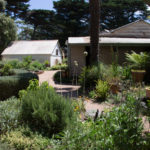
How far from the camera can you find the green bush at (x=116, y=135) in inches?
89.6

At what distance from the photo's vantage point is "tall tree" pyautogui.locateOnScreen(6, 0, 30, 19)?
30959mm

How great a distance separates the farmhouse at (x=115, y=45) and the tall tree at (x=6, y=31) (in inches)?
628

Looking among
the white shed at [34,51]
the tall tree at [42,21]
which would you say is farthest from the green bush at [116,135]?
the tall tree at [42,21]

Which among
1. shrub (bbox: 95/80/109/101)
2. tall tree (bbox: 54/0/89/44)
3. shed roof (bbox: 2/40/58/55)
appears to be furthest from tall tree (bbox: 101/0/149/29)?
shrub (bbox: 95/80/109/101)

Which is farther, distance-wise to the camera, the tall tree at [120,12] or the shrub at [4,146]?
the tall tree at [120,12]

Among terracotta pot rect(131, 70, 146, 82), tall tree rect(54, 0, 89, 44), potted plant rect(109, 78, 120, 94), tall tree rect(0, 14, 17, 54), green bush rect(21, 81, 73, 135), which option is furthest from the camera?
tall tree rect(54, 0, 89, 44)

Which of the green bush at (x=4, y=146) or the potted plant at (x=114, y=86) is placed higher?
the potted plant at (x=114, y=86)

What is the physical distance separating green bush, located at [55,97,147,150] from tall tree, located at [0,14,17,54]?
26.4m

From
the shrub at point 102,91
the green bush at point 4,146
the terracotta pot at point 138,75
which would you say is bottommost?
the green bush at point 4,146

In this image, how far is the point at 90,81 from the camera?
27.0 ft

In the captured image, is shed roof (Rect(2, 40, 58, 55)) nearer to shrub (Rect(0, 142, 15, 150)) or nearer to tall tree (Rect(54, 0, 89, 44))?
tall tree (Rect(54, 0, 89, 44))

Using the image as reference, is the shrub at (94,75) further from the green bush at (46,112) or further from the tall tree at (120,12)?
the tall tree at (120,12)

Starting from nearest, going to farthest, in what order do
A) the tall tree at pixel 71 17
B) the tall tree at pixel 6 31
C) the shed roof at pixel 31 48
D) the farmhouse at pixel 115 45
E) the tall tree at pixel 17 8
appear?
the farmhouse at pixel 115 45, the shed roof at pixel 31 48, the tall tree at pixel 6 31, the tall tree at pixel 17 8, the tall tree at pixel 71 17

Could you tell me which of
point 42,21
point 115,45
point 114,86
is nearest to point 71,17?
point 42,21
